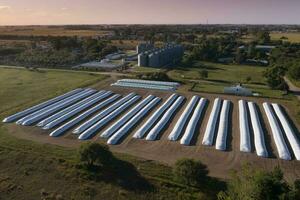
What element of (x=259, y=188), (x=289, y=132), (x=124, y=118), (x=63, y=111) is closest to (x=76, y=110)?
(x=63, y=111)

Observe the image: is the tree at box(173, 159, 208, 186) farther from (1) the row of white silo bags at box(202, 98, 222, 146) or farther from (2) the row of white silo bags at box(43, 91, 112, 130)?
(2) the row of white silo bags at box(43, 91, 112, 130)

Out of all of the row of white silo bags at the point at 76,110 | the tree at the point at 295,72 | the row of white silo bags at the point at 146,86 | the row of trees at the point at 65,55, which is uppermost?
the row of trees at the point at 65,55

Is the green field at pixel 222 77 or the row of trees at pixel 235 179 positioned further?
the green field at pixel 222 77

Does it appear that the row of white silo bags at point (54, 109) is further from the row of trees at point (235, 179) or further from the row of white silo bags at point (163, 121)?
the row of white silo bags at point (163, 121)

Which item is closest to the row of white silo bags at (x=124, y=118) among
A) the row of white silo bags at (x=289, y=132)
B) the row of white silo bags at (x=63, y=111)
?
the row of white silo bags at (x=63, y=111)

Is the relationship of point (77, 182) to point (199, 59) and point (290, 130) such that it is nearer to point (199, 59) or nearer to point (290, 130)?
point (290, 130)

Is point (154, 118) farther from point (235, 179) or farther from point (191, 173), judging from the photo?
point (235, 179)
